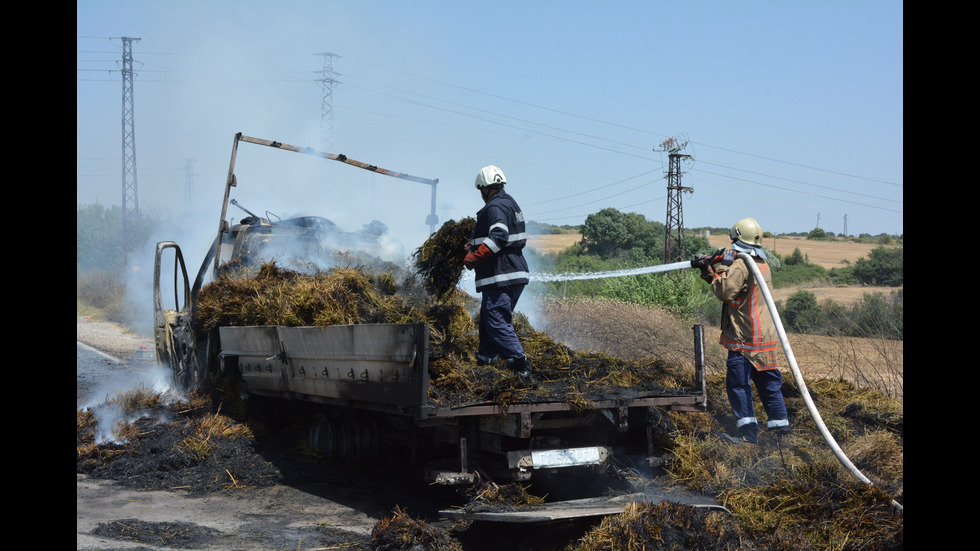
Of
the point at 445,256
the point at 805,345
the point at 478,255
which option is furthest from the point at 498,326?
the point at 805,345

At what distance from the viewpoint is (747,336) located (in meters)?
6.46

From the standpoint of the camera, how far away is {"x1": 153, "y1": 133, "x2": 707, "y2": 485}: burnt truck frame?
498 centimetres

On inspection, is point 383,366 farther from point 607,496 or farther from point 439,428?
point 607,496

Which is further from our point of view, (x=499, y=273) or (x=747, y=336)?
(x=747, y=336)

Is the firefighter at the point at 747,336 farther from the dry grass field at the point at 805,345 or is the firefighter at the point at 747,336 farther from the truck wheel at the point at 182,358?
the truck wheel at the point at 182,358

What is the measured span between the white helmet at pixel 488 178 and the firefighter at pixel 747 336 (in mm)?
1802

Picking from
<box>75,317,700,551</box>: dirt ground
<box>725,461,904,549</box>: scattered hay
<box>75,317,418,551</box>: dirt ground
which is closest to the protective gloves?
<box>725,461,904,549</box>: scattered hay

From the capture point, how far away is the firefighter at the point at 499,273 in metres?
5.64

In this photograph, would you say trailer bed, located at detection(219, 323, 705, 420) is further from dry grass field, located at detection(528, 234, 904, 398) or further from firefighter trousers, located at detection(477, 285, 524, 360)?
dry grass field, located at detection(528, 234, 904, 398)

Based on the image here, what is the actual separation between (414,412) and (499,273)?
1339 millimetres

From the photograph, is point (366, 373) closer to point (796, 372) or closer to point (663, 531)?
point (663, 531)

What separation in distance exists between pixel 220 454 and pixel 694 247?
1167 inches

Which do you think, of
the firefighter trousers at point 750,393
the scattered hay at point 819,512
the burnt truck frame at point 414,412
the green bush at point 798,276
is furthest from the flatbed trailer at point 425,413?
the green bush at point 798,276

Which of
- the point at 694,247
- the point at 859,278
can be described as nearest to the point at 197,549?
the point at 694,247
